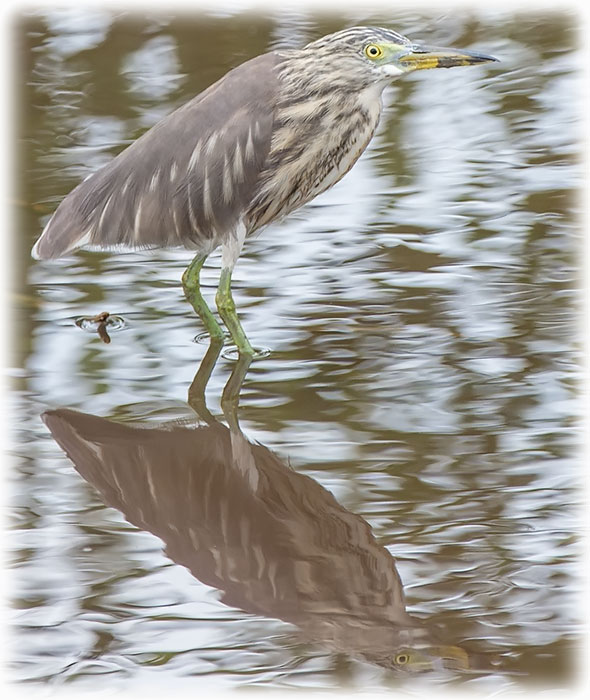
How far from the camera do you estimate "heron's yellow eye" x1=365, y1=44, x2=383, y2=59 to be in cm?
561

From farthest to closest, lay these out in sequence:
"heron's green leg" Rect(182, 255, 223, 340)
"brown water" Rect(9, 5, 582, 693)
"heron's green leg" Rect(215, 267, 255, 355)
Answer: "heron's green leg" Rect(182, 255, 223, 340) → "heron's green leg" Rect(215, 267, 255, 355) → "brown water" Rect(9, 5, 582, 693)

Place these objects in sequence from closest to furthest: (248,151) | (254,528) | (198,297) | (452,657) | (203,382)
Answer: (452,657) → (254,528) → (203,382) → (248,151) → (198,297)

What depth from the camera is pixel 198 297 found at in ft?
19.3

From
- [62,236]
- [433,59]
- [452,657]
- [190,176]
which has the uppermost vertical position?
[433,59]

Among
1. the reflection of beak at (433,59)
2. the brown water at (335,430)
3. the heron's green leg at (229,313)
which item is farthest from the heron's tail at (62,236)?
the reflection of beak at (433,59)

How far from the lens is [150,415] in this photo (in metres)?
5.14

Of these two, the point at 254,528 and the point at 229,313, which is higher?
the point at 229,313

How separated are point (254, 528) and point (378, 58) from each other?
2.14 metres

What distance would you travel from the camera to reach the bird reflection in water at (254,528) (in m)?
3.78

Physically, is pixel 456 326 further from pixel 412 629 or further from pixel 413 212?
pixel 412 629

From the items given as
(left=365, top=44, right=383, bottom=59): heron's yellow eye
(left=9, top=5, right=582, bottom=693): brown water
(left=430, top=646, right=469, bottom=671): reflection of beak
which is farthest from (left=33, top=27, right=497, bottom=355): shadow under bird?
(left=430, top=646, right=469, bottom=671): reflection of beak

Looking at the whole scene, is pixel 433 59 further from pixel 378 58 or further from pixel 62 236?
pixel 62 236

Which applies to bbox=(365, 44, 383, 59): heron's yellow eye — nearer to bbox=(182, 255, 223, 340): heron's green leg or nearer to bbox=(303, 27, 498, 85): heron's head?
bbox=(303, 27, 498, 85): heron's head

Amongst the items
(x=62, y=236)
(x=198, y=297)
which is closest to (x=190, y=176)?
(x=198, y=297)
